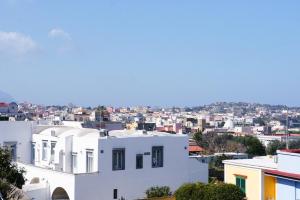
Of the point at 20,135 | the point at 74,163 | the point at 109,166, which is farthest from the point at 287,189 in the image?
the point at 20,135

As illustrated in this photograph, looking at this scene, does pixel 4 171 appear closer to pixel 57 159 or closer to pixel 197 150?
pixel 57 159

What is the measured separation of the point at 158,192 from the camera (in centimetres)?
2962

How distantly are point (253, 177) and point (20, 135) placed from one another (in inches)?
783

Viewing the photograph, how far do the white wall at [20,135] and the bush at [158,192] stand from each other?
1070 cm

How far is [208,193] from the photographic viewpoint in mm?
21234

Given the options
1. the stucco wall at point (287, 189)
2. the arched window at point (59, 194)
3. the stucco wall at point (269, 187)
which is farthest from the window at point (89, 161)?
the stucco wall at point (287, 189)

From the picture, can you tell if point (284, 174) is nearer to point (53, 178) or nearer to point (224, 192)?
point (224, 192)

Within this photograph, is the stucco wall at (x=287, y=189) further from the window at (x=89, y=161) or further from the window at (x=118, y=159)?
the window at (x=89, y=161)

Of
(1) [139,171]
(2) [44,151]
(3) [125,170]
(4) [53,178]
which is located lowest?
(4) [53,178]

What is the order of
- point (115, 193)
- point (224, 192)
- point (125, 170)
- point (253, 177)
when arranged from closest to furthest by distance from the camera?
1. point (224, 192)
2. point (253, 177)
3. point (115, 193)
4. point (125, 170)

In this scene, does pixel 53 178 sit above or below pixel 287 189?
below

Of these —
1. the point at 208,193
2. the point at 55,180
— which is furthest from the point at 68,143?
the point at 208,193

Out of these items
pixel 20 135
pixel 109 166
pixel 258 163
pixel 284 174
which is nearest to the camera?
pixel 284 174

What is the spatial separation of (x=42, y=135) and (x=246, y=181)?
17.8m
